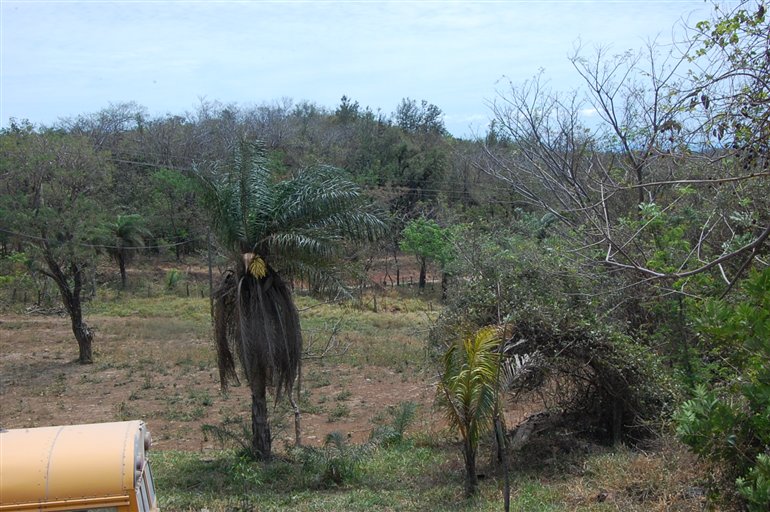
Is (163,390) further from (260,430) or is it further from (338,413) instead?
(260,430)

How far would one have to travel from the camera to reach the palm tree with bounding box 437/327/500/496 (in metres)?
9.39

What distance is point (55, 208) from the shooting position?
978 inches

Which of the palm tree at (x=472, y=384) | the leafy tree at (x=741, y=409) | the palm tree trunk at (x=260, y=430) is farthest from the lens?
the palm tree trunk at (x=260, y=430)

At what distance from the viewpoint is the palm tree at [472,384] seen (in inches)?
370

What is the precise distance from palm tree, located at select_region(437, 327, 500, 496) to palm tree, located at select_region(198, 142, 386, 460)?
372 cm

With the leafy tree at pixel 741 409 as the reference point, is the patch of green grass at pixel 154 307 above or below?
below

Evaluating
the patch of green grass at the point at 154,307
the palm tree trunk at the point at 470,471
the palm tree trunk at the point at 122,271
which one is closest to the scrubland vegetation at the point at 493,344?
the palm tree trunk at the point at 470,471

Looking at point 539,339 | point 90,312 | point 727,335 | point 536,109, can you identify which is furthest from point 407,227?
point 727,335

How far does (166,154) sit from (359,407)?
3391 cm

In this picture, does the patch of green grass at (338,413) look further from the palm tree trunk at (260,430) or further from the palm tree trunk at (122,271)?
the palm tree trunk at (122,271)

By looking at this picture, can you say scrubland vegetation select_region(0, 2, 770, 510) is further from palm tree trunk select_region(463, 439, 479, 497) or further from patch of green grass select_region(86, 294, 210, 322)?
patch of green grass select_region(86, 294, 210, 322)

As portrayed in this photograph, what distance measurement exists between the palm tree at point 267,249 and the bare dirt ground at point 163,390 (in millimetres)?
3619

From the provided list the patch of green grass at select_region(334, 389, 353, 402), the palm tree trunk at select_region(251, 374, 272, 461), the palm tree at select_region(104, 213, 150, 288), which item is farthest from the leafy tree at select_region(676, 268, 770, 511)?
the palm tree at select_region(104, 213, 150, 288)

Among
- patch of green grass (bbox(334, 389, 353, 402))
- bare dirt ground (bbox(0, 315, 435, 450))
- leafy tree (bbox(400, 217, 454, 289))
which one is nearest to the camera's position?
bare dirt ground (bbox(0, 315, 435, 450))
